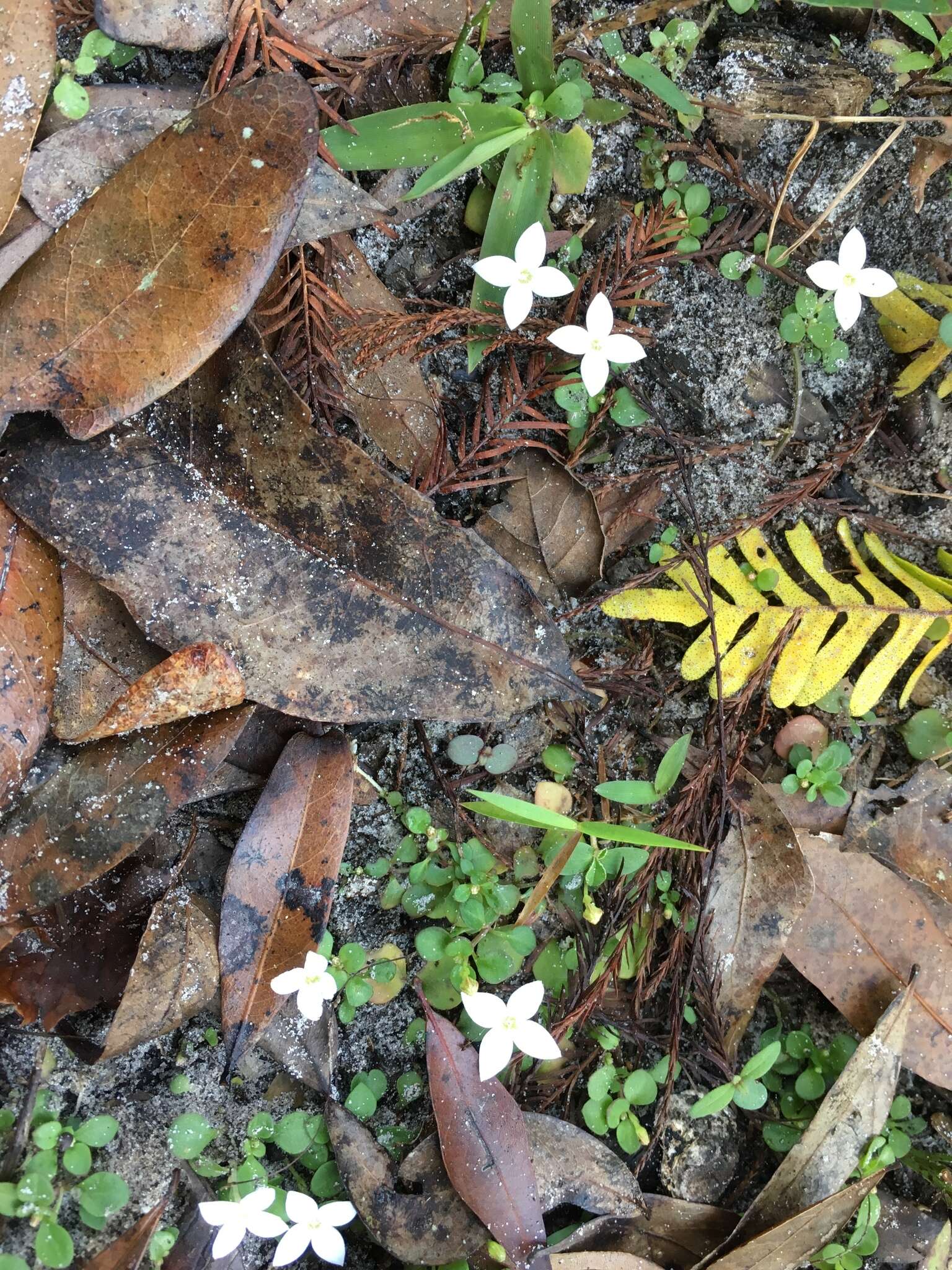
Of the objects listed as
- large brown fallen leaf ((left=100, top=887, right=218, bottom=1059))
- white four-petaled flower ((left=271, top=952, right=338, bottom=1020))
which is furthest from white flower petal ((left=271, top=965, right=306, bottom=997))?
large brown fallen leaf ((left=100, top=887, right=218, bottom=1059))

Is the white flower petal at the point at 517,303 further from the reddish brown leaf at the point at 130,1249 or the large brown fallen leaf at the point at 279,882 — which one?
the reddish brown leaf at the point at 130,1249

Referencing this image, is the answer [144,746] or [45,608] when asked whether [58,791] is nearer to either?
[144,746]

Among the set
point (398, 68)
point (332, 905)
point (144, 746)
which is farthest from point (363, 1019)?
point (398, 68)

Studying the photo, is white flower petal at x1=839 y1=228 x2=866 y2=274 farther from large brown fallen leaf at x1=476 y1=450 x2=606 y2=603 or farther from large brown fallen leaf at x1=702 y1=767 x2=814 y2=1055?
large brown fallen leaf at x1=702 y1=767 x2=814 y2=1055

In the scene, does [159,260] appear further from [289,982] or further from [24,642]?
[289,982]

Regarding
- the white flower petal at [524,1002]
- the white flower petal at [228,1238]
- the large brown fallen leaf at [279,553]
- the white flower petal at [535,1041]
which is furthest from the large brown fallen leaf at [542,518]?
the white flower petal at [228,1238]

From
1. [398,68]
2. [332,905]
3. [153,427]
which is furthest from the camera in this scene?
[332,905]

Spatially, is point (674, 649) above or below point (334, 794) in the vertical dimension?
above
